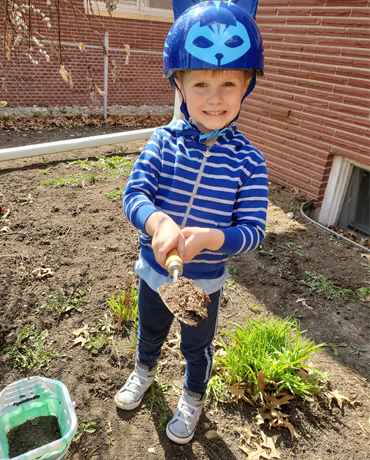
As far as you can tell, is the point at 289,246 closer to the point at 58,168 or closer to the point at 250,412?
the point at 250,412

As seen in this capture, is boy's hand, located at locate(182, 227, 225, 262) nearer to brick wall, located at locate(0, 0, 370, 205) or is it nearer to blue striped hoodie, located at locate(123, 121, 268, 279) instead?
blue striped hoodie, located at locate(123, 121, 268, 279)

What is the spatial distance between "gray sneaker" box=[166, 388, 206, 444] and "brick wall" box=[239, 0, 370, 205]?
3276 mm

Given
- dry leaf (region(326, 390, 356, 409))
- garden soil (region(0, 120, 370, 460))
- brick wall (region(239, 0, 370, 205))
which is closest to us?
garden soil (region(0, 120, 370, 460))

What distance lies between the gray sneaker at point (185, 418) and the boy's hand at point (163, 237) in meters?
1.07

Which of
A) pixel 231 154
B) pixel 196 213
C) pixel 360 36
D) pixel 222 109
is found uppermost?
pixel 360 36

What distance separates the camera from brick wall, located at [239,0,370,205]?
4109 mm

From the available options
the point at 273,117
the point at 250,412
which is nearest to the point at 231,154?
the point at 250,412

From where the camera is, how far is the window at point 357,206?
15.3 ft

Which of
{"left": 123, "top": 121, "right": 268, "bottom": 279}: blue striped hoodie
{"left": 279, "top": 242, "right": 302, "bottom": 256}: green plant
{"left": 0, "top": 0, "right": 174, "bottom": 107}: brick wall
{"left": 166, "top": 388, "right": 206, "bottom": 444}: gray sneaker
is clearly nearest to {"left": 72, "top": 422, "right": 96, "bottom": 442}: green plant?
{"left": 166, "top": 388, "right": 206, "bottom": 444}: gray sneaker

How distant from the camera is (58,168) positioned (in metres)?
5.23

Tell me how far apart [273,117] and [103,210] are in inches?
107

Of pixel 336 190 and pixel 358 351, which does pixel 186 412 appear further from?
pixel 336 190

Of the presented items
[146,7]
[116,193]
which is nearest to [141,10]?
[146,7]

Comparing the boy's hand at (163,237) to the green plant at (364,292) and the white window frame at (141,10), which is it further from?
the white window frame at (141,10)
